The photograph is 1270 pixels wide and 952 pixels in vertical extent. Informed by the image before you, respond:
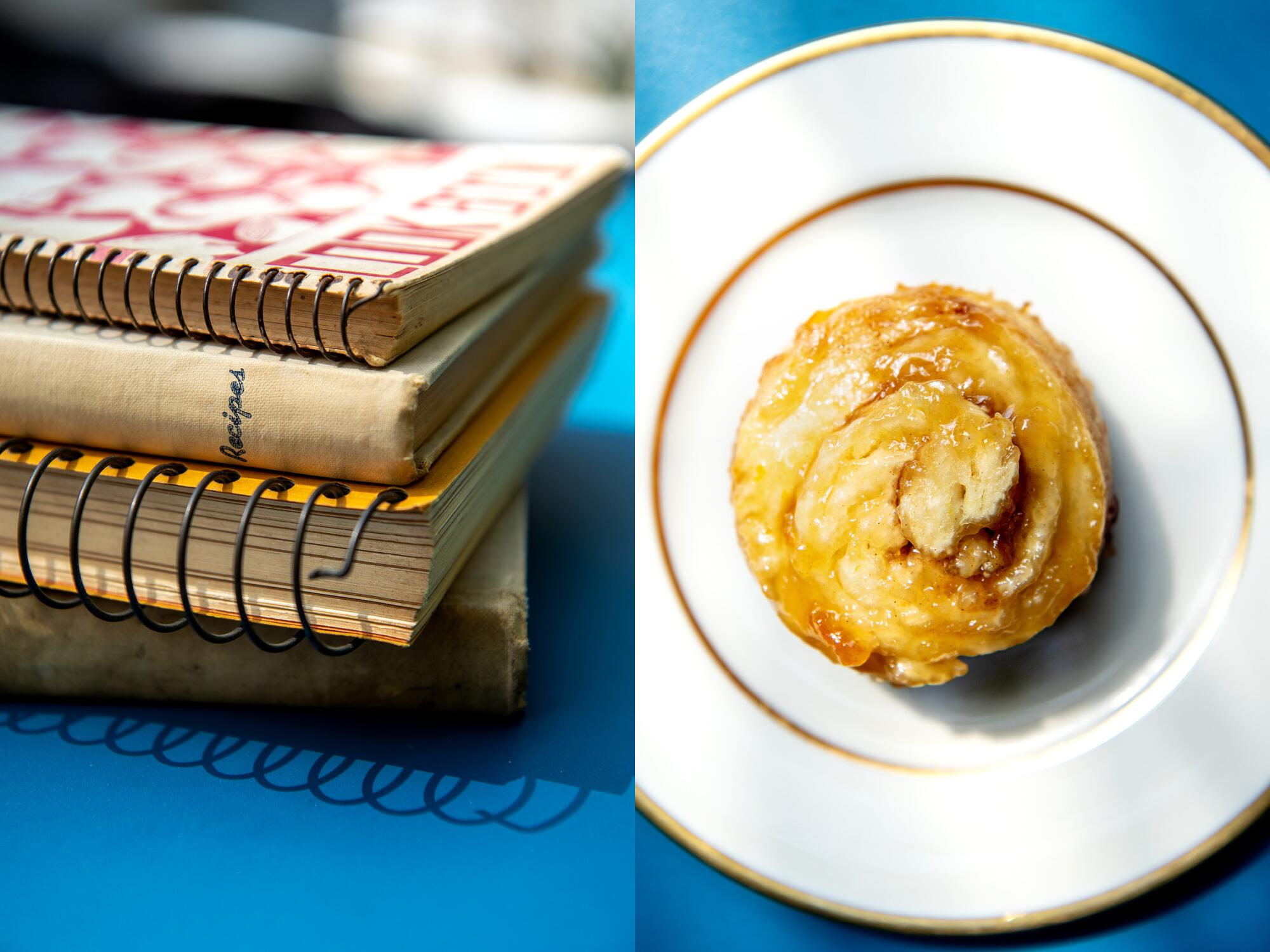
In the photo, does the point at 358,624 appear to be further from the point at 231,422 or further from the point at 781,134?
the point at 781,134

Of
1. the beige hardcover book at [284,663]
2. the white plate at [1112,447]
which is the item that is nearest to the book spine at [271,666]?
the beige hardcover book at [284,663]

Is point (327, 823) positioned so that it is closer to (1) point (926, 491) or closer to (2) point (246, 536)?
(2) point (246, 536)

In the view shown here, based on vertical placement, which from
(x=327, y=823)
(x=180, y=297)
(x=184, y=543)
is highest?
(x=180, y=297)

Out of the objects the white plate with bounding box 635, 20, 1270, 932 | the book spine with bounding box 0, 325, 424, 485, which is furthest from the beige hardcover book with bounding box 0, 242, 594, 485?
the white plate with bounding box 635, 20, 1270, 932

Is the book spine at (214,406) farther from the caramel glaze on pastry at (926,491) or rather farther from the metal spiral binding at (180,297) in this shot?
the caramel glaze on pastry at (926,491)

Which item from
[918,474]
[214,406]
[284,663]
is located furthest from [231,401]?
[918,474]

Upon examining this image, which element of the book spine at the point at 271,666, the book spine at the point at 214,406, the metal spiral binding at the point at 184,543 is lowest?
the book spine at the point at 271,666

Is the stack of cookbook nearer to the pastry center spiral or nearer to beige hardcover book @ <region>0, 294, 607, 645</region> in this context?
beige hardcover book @ <region>0, 294, 607, 645</region>

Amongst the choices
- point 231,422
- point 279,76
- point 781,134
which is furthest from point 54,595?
point 279,76
